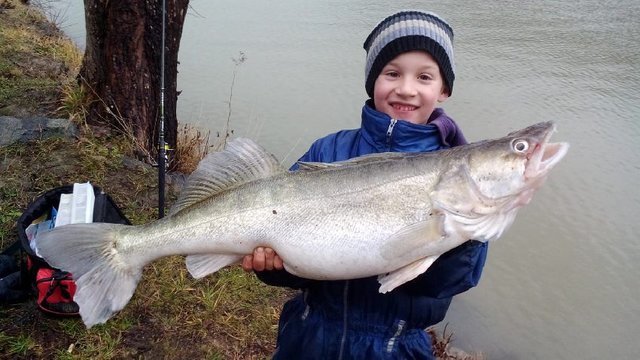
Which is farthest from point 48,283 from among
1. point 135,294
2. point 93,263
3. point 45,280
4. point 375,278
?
point 375,278

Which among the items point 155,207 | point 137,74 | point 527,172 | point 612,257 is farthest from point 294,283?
point 612,257

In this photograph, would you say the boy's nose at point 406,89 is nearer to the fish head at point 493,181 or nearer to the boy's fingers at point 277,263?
the fish head at point 493,181

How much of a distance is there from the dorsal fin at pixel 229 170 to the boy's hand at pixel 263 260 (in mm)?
318

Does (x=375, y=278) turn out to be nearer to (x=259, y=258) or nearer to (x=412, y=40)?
(x=259, y=258)

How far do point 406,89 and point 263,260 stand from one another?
3.18 feet

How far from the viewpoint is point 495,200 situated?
2.01m

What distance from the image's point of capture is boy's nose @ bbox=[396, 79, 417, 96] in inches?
92.0

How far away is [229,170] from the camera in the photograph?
237 cm

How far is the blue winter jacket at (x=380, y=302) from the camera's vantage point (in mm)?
2106

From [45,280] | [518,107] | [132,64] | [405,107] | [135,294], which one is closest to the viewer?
[405,107]

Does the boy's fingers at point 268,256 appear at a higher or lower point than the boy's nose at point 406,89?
lower

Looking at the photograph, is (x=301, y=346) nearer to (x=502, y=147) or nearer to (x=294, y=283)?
(x=294, y=283)

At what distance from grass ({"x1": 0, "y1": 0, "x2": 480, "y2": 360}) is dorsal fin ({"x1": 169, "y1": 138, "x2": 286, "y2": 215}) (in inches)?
48.2

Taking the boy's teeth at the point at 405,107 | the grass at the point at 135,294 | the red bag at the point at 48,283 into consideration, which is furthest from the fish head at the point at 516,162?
the red bag at the point at 48,283
